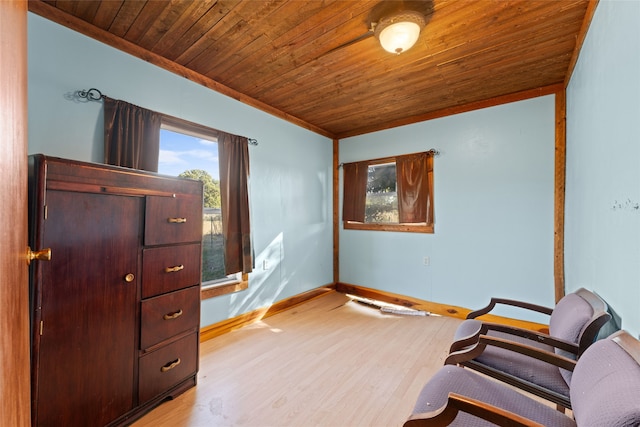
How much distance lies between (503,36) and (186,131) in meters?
2.78

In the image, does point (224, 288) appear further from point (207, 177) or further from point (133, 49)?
point (133, 49)

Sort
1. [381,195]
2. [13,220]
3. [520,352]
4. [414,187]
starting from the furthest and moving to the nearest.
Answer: [381,195], [414,187], [520,352], [13,220]

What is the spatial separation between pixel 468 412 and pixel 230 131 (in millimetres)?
2937

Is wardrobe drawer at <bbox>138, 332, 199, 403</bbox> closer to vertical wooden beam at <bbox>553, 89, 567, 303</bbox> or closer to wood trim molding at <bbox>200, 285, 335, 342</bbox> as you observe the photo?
wood trim molding at <bbox>200, 285, 335, 342</bbox>

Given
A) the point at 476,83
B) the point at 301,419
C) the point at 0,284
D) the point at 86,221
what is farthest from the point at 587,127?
the point at 86,221

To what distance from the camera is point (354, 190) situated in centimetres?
414

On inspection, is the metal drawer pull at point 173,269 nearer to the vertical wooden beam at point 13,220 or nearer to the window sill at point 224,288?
the window sill at point 224,288

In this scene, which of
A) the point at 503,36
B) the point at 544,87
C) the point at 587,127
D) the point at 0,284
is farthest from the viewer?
the point at 544,87

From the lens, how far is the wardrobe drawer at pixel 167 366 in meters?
1.63

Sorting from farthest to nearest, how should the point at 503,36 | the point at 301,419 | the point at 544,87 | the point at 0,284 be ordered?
1. the point at 544,87
2. the point at 503,36
3. the point at 301,419
4. the point at 0,284

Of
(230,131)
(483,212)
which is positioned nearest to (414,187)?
(483,212)

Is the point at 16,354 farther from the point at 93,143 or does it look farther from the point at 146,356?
the point at 93,143

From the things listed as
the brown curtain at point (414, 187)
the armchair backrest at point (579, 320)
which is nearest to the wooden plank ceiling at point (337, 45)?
the brown curtain at point (414, 187)

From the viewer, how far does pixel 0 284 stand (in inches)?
20.4
